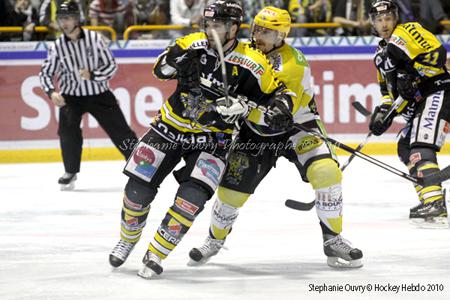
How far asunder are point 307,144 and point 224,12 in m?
0.78

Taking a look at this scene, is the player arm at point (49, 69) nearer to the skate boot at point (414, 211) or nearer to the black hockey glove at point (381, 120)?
the black hockey glove at point (381, 120)

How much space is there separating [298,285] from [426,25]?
5268 mm

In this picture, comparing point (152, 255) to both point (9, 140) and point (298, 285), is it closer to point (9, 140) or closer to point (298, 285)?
point (298, 285)

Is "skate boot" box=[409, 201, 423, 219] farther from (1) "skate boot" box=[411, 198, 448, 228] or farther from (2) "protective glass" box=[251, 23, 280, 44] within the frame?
(2) "protective glass" box=[251, 23, 280, 44]

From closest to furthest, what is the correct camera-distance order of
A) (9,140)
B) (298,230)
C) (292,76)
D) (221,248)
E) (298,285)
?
(298,285) → (292,76) → (221,248) → (298,230) → (9,140)

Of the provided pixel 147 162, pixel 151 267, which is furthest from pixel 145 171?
pixel 151 267

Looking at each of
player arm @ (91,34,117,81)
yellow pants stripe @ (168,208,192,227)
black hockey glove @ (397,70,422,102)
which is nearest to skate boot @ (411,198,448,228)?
black hockey glove @ (397,70,422,102)

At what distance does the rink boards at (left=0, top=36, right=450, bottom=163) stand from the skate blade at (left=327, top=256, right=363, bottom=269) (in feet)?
14.4

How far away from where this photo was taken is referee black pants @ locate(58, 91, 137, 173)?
25.3 ft

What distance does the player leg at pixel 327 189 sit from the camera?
15.1ft

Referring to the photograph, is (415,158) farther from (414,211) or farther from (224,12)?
(224,12)

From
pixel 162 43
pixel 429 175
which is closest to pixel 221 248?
pixel 429 175

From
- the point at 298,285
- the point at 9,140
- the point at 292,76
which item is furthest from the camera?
the point at 9,140

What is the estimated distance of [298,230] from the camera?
18.8ft
